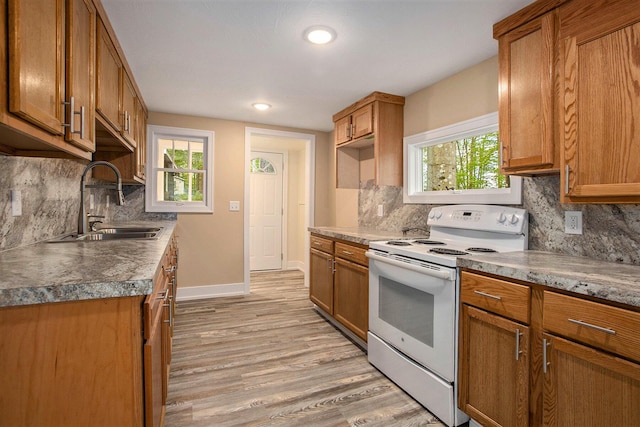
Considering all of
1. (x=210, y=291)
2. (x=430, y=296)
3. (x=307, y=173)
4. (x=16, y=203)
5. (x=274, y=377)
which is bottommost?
(x=274, y=377)

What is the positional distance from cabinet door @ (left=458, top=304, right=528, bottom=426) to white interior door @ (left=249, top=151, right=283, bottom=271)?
4467 mm

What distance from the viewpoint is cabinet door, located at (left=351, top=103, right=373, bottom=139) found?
3.06 m

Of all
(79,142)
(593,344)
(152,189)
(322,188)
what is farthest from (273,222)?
(593,344)

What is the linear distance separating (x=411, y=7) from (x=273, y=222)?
452 cm

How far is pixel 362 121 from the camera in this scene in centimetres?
317

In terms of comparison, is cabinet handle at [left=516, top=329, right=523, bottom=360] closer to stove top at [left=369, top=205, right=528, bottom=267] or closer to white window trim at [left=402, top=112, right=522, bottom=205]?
stove top at [left=369, top=205, right=528, bottom=267]

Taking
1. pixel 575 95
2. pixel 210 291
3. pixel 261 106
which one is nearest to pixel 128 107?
pixel 261 106

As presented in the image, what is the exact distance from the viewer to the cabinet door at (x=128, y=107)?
232 cm

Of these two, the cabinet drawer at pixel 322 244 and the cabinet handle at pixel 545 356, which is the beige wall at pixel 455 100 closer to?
the cabinet drawer at pixel 322 244

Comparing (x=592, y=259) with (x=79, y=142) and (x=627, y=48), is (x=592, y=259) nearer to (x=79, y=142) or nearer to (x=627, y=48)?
(x=627, y=48)

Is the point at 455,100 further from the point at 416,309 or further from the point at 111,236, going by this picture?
the point at 111,236

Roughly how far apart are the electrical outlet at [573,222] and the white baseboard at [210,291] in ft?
11.5

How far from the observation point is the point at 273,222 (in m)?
5.86

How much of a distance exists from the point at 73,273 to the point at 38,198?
1190 mm
